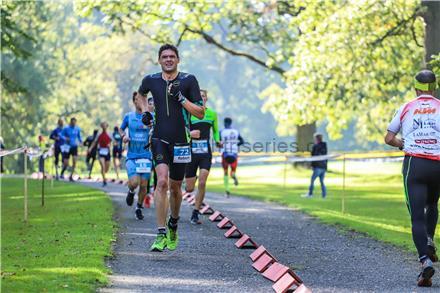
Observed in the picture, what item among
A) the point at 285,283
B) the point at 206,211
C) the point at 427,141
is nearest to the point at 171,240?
the point at 285,283

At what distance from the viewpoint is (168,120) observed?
37.0 ft

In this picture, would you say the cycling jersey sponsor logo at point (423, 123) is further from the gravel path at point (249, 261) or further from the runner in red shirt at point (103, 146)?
the runner in red shirt at point (103, 146)

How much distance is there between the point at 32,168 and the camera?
64.9 metres

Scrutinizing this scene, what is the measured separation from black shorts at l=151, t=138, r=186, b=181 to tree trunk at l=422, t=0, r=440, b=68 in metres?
11.6

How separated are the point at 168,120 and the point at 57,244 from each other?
2464 mm

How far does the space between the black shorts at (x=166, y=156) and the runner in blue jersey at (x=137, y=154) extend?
5.06 meters

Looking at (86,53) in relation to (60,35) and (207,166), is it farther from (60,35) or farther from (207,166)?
(207,166)

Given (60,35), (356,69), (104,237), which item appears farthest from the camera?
(60,35)

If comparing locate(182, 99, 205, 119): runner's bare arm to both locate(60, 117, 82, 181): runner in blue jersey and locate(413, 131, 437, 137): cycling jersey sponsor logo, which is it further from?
locate(60, 117, 82, 181): runner in blue jersey

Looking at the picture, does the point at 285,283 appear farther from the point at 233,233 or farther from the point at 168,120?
the point at 233,233

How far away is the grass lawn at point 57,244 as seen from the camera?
9.09 meters

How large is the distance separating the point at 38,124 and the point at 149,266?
52.2 m

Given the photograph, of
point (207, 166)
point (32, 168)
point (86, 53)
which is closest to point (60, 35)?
point (86, 53)

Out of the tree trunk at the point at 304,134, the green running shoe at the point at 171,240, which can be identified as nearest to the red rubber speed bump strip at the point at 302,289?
the green running shoe at the point at 171,240
